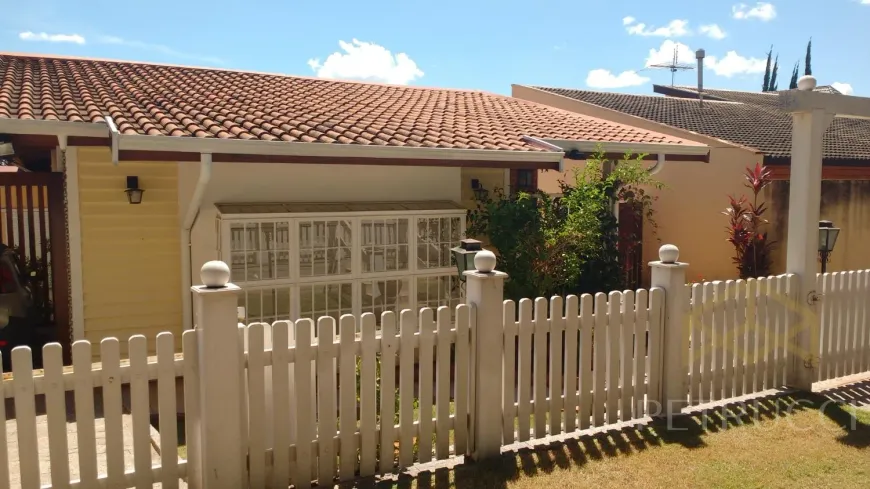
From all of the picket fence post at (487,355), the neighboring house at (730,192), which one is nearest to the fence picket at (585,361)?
the picket fence post at (487,355)

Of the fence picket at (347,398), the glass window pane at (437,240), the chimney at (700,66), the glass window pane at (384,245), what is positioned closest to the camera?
the fence picket at (347,398)

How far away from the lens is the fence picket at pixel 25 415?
3.19 m

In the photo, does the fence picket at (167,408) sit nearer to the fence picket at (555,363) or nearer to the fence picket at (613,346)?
the fence picket at (555,363)

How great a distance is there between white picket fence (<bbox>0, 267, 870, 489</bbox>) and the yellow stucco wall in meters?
1.57

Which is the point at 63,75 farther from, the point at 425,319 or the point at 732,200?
the point at 732,200

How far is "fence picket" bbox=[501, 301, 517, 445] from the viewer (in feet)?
14.8

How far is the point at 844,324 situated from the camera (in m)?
6.30

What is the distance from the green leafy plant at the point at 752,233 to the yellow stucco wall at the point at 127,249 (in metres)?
9.64

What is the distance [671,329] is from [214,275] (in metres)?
3.69

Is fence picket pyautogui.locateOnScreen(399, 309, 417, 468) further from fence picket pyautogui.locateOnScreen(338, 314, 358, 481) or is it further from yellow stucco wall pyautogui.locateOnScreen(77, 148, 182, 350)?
yellow stucco wall pyautogui.locateOnScreen(77, 148, 182, 350)

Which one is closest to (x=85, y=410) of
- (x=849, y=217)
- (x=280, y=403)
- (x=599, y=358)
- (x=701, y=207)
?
(x=280, y=403)

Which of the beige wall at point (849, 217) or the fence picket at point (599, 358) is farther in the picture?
the beige wall at point (849, 217)

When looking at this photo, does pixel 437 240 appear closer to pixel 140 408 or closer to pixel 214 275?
pixel 214 275

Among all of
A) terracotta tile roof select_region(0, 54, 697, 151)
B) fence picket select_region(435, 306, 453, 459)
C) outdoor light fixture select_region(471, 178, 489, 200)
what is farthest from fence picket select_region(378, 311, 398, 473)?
outdoor light fixture select_region(471, 178, 489, 200)
